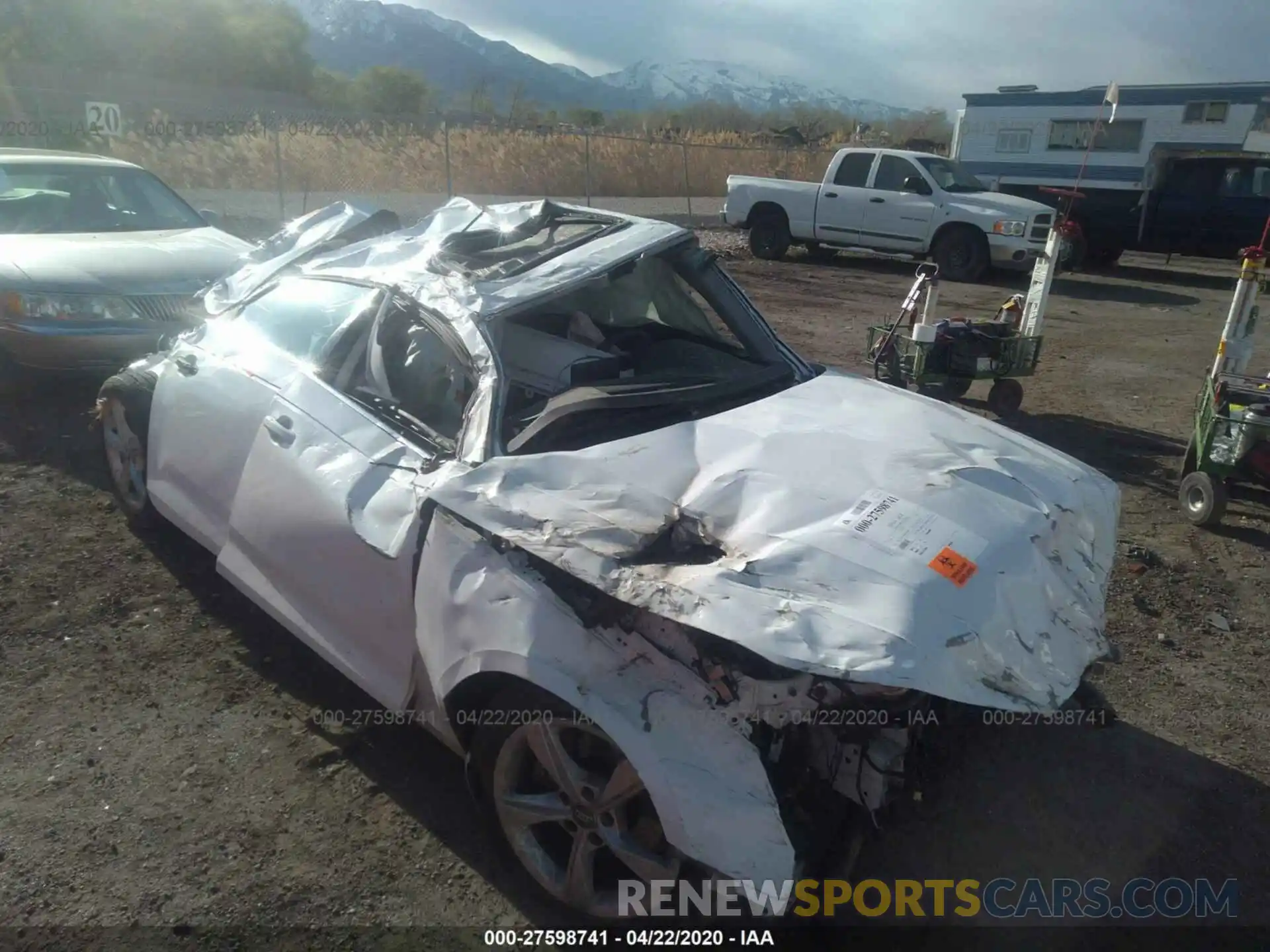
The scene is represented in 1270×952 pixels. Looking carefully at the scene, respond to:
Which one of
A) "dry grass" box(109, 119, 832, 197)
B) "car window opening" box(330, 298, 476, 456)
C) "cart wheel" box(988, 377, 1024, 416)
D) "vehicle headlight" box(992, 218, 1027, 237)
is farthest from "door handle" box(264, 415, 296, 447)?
"vehicle headlight" box(992, 218, 1027, 237)

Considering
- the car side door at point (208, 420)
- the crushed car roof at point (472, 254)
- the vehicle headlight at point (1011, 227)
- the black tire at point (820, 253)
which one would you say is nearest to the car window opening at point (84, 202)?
the crushed car roof at point (472, 254)

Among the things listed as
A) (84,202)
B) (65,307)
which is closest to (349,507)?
(65,307)

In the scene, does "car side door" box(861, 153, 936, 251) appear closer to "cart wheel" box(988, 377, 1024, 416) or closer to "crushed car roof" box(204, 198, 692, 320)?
"cart wheel" box(988, 377, 1024, 416)

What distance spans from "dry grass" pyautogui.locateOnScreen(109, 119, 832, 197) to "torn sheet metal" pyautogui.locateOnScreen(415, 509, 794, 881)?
12.7 metres

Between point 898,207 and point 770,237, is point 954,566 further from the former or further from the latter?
point 770,237

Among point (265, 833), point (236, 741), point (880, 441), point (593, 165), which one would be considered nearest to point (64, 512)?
point (236, 741)

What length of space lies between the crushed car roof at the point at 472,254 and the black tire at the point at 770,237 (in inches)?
482

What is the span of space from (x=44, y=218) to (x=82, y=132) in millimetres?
10497

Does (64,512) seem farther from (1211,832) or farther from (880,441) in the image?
(1211,832)

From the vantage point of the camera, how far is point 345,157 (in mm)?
16406

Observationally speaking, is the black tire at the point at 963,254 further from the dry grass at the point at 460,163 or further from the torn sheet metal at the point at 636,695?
the torn sheet metal at the point at 636,695

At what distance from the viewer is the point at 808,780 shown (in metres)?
2.34

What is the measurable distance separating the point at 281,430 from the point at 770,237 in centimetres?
1390

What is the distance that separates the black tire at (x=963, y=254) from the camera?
1442 centimetres
